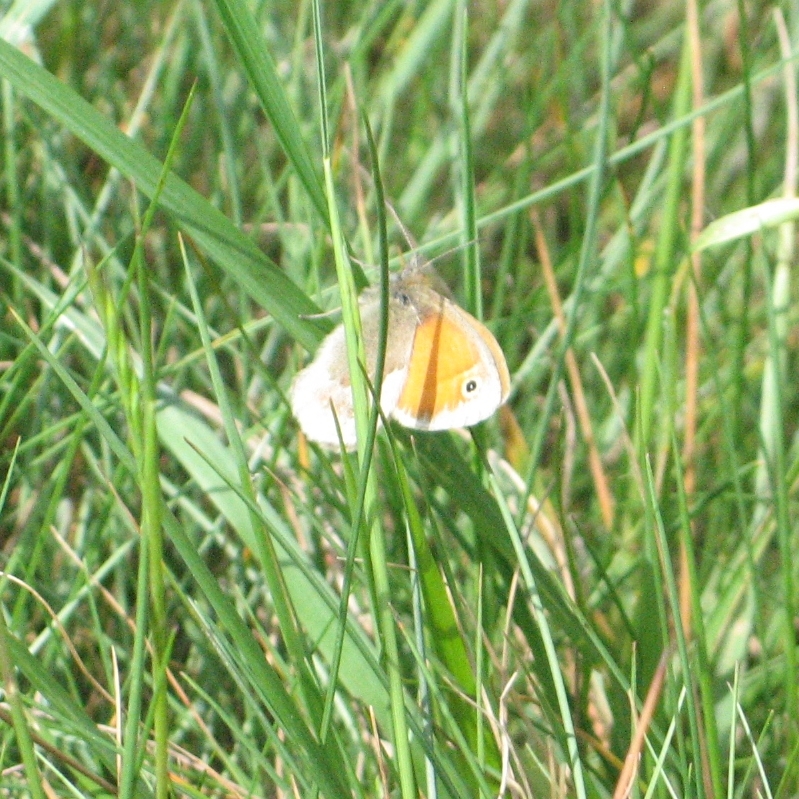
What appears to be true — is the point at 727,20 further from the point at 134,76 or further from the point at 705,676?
the point at 705,676

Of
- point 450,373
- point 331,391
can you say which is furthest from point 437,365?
point 331,391

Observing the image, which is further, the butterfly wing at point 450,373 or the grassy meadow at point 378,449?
the butterfly wing at point 450,373

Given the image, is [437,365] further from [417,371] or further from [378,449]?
[378,449]

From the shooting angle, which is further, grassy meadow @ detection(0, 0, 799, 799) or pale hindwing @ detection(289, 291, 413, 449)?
pale hindwing @ detection(289, 291, 413, 449)

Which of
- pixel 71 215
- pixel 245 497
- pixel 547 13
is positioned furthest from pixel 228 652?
pixel 547 13

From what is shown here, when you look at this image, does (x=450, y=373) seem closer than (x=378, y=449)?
No
